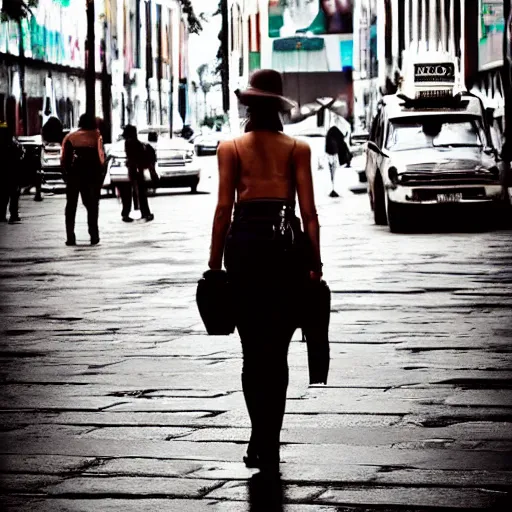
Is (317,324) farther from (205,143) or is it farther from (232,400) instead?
(205,143)

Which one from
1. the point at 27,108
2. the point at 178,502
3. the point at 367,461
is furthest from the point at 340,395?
the point at 27,108

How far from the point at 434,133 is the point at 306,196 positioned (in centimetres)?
1866

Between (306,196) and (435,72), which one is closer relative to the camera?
(306,196)

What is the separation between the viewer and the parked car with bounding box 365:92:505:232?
78.2 ft

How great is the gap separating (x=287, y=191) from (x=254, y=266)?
0.34m

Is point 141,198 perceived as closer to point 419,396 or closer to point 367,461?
point 419,396

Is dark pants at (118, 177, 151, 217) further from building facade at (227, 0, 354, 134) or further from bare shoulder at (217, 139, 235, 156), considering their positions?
building facade at (227, 0, 354, 134)

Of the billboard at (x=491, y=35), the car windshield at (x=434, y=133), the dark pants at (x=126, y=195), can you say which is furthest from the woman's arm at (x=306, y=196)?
the billboard at (x=491, y=35)

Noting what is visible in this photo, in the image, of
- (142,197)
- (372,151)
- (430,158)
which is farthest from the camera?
(142,197)

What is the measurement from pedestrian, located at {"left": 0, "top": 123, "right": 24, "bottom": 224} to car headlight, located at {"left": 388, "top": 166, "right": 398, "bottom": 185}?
7288mm

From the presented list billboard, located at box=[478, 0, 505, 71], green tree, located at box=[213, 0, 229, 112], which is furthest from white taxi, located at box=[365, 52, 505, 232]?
green tree, located at box=[213, 0, 229, 112]

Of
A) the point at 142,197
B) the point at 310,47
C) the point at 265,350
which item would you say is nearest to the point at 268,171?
the point at 265,350

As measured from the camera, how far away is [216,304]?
6738 millimetres

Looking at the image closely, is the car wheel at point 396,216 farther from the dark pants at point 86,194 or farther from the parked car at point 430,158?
the dark pants at point 86,194
